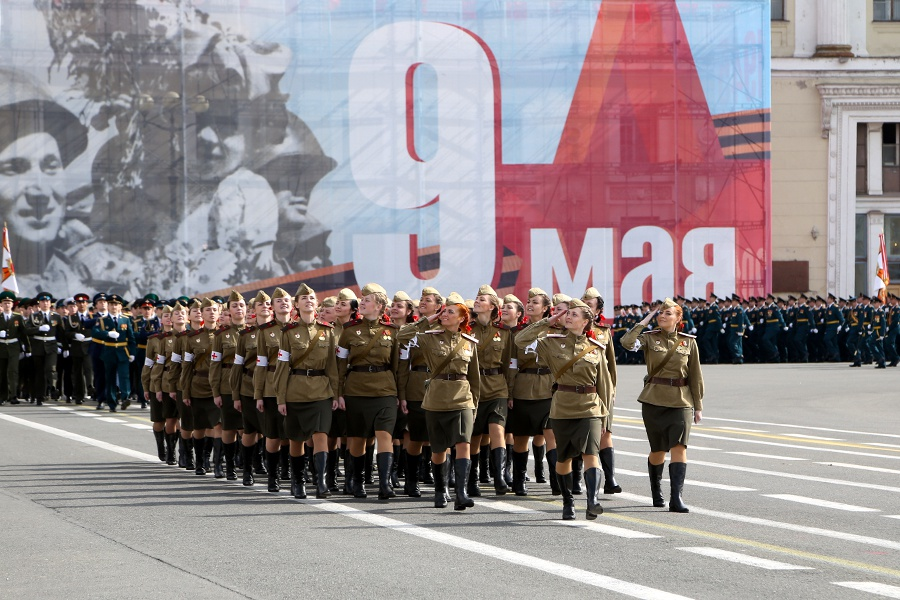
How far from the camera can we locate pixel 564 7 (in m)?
42.8

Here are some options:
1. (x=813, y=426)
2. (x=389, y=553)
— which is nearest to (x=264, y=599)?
(x=389, y=553)

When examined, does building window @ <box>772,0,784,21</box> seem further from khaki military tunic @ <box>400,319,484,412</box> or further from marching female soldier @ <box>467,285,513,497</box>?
khaki military tunic @ <box>400,319,484,412</box>

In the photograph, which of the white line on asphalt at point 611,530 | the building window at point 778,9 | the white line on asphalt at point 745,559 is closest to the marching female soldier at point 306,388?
the white line on asphalt at point 611,530

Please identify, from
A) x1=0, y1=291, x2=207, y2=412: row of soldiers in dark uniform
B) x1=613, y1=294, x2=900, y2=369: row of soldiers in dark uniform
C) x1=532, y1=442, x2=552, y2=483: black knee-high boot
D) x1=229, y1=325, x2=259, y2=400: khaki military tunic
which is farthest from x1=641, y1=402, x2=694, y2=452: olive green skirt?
x1=613, y1=294, x2=900, y2=369: row of soldiers in dark uniform

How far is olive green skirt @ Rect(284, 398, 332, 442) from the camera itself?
12.8m

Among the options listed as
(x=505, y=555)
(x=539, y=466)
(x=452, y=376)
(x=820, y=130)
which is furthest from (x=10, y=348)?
(x=820, y=130)

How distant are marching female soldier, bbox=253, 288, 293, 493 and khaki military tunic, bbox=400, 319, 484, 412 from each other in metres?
1.71

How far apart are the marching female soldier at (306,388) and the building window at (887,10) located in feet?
130

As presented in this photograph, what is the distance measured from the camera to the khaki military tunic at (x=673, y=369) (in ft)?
38.8

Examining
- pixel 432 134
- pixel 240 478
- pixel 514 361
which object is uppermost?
pixel 432 134

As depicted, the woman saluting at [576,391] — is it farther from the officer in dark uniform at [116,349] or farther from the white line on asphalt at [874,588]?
the officer in dark uniform at [116,349]

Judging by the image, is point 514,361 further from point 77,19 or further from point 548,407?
point 77,19

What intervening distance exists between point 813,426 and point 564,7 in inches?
992

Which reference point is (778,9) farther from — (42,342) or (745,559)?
(745,559)
